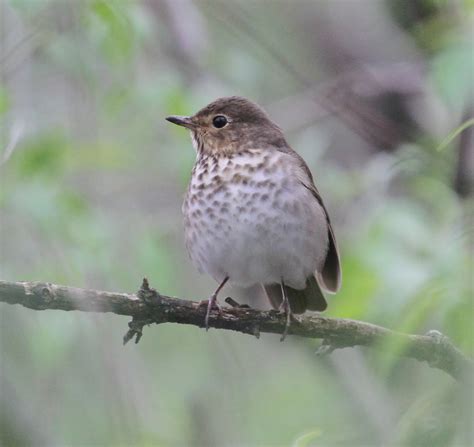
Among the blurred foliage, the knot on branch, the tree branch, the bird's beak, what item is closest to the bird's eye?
the bird's beak

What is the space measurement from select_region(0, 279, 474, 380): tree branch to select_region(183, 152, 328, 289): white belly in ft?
2.00

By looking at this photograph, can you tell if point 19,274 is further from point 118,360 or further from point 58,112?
point 58,112

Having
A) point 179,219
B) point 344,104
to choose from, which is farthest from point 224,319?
point 179,219

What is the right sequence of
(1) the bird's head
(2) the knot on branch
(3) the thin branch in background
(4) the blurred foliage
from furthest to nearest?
(3) the thin branch in background → (1) the bird's head → (4) the blurred foliage → (2) the knot on branch

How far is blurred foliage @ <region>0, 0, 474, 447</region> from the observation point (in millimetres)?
4457

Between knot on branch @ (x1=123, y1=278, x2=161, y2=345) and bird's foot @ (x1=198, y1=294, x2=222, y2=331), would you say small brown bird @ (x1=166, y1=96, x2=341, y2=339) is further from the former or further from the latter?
knot on branch @ (x1=123, y1=278, x2=161, y2=345)

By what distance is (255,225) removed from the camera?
4684 mm

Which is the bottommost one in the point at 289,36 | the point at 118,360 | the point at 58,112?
the point at 118,360

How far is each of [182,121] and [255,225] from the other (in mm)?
885

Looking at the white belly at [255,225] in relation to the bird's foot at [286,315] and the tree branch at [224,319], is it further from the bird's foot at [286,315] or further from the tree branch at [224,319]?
the tree branch at [224,319]

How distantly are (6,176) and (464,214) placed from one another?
242 cm

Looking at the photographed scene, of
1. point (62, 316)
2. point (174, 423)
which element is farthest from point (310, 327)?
point (174, 423)

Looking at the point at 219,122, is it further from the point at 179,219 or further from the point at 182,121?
the point at 179,219

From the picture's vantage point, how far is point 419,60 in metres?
7.21
